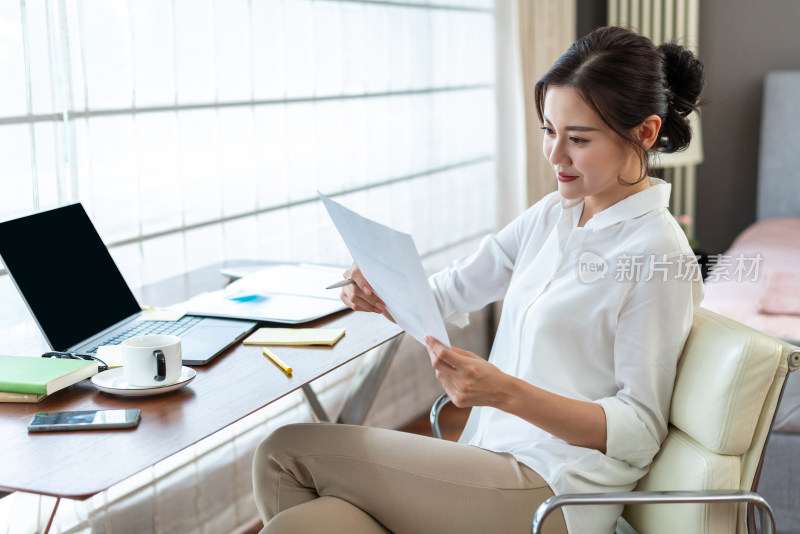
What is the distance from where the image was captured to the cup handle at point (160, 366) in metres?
1.23

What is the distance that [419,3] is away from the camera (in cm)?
299

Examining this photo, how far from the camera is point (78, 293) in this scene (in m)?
1.43

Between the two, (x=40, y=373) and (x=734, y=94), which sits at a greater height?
(x=734, y=94)

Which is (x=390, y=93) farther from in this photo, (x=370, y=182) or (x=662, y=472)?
(x=662, y=472)

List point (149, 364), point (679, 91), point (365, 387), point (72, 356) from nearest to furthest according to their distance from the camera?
point (149, 364), point (72, 356), point (679, 91), point (365, 387)

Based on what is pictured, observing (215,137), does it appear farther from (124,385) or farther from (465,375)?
(465,375)

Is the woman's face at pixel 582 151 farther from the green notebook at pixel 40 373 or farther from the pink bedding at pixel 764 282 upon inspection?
the pink bedding at pixel 764 282

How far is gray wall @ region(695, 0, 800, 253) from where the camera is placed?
392 centimetres

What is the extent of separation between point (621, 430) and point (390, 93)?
1.81m

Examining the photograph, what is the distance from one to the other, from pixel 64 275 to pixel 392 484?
62 cm

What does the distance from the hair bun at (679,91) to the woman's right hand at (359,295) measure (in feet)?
1.82

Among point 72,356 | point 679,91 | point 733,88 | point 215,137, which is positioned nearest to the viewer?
point 72,356

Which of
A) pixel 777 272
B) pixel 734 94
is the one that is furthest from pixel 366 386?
pixel 734 94

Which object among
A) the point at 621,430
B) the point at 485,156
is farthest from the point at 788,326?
the point at 485,156
